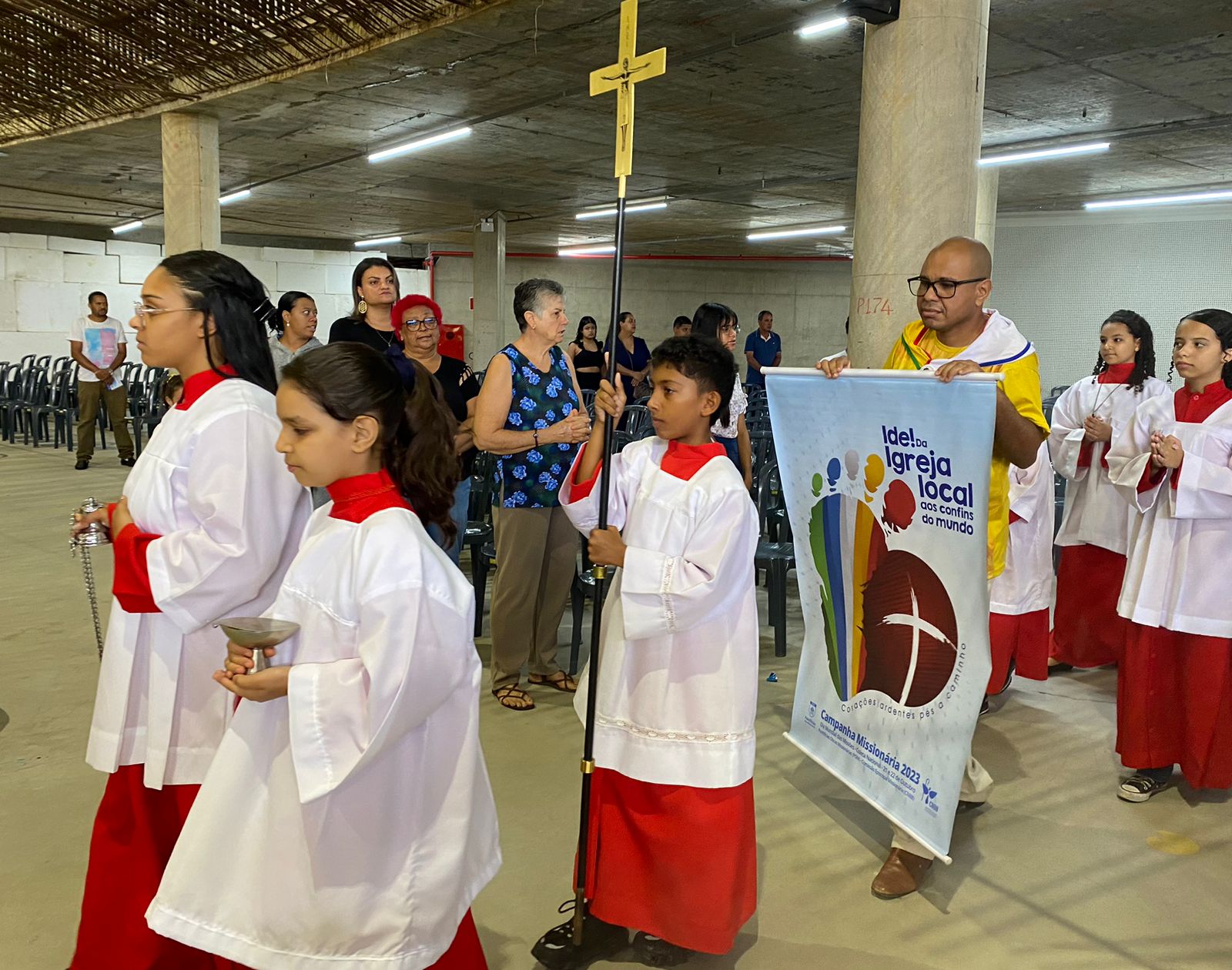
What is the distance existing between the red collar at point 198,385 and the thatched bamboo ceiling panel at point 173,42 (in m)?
4.84

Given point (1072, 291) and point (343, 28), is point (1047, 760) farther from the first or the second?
point (1072, 291)

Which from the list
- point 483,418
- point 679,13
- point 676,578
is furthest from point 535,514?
point 679,13

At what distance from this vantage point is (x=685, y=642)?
212cm

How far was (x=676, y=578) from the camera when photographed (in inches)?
79.5

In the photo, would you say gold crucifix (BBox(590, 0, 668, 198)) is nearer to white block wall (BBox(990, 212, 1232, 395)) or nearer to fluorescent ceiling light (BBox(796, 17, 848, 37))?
fluorescent ceiling light (BBox(796, 17, 848, 37))

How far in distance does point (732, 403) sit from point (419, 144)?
269 inches

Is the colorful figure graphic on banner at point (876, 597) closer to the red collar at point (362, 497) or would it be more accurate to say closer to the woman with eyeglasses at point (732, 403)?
the woman with eyeglasses at point (732, 403)

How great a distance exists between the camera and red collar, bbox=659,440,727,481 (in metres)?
2.17

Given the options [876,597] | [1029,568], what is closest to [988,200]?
[1029,568]

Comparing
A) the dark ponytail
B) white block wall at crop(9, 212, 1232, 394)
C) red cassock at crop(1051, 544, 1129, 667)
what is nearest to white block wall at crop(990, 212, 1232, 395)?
white block wall at crop(9, 212, 1232, 394)

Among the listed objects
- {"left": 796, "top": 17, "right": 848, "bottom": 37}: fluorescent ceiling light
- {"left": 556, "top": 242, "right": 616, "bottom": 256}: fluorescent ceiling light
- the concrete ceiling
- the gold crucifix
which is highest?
{"left": 556, "top": 242, "right": 616, "bottom": 256}: fluorescent ceiling light

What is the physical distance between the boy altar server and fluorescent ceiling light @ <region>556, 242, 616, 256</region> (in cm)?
1811

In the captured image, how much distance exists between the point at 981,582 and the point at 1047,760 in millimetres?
1501

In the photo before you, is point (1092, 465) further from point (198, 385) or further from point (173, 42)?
point (173, 42)
